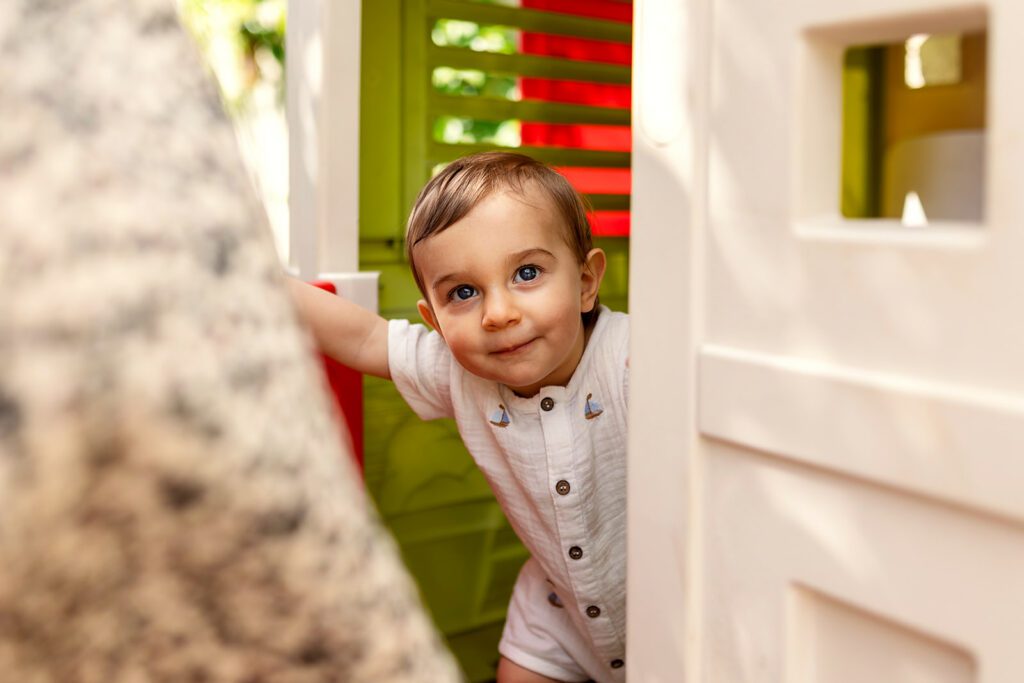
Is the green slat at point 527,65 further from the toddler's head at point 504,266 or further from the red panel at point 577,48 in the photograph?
the toddler's head at point 504,266

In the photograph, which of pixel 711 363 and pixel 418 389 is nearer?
pixel 711 363

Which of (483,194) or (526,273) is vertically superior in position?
(483,194)

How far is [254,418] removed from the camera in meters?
0.42

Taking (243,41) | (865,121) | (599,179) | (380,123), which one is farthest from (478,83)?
(865,121)

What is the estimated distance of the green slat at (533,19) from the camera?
2329 mm

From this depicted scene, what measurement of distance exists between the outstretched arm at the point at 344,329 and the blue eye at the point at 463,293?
282 mm

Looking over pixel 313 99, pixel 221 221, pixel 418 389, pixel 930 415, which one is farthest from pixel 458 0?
pixel 221 221

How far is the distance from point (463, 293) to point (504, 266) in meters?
0.09

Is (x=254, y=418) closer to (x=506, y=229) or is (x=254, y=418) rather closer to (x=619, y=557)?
(x=506, y=229)

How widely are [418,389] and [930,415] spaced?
1219 mm

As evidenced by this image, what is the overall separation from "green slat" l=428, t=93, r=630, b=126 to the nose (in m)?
0.88

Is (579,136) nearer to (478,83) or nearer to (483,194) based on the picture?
(483,194)

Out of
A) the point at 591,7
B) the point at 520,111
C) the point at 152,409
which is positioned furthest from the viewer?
the point at 591,7

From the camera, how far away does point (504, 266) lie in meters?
1.58
